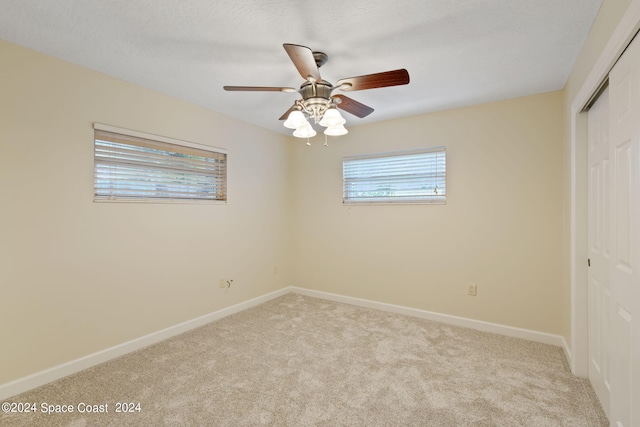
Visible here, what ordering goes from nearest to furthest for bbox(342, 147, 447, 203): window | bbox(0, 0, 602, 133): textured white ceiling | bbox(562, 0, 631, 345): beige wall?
bbox(562, 0, 631, 345): beige wall → bbox(0, 0, 602, 133): textured white ceiling → bbox(342, 147, 447, 203): window

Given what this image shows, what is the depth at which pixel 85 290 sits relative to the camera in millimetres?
2338

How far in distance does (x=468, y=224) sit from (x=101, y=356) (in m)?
3.61

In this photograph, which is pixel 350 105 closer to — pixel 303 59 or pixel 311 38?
pixel 311 38

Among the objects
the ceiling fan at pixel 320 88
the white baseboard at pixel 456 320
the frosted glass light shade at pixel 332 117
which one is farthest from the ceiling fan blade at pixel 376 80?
the white baseboard at pixel 456 320

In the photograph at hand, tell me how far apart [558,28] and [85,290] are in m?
3.80

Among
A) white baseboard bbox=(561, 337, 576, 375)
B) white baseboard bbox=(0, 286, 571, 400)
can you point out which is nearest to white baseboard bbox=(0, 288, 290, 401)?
white baseboard bbox=(0, 286, 571, 400)

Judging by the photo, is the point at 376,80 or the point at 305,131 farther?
the point at 305,131

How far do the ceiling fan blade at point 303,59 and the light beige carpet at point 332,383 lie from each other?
2080 mm

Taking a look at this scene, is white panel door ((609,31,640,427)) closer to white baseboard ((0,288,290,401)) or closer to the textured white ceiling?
the textured white ceiling

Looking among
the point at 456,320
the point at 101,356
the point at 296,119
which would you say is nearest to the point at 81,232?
the point at 101,356

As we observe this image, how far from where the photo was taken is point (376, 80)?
178 centimetres

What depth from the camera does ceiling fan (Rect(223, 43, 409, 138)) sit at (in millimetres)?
1682

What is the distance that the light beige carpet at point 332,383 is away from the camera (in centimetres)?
176

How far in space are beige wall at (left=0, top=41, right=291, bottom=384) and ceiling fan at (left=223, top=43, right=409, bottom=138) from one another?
1339mm
